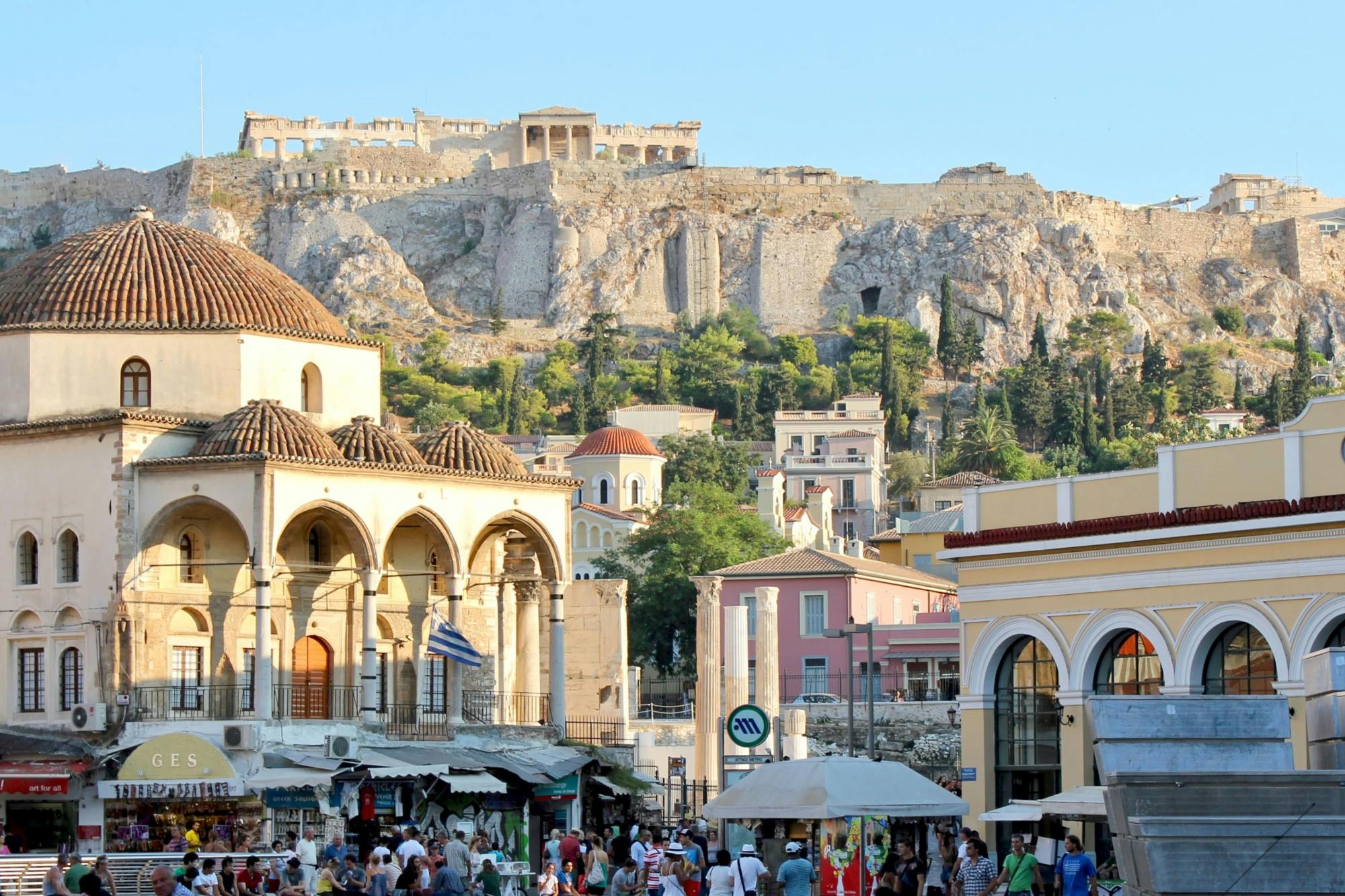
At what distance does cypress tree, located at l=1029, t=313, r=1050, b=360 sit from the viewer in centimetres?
13250

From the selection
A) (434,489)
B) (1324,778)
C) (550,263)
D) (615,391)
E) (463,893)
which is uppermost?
(550,263)

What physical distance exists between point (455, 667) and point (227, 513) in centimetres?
578

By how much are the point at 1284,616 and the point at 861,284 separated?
11776cm

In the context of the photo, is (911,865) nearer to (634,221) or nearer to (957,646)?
(957,646)

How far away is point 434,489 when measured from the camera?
147 feet

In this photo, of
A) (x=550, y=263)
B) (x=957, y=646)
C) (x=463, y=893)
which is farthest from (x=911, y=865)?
(x=550, y=263)

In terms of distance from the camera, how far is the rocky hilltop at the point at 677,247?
145125 millimetres

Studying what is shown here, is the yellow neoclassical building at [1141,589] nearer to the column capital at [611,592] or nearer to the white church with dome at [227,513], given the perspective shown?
the white church with dome at [227,513]

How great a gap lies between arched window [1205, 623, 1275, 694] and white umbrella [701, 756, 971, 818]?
7.24 meters

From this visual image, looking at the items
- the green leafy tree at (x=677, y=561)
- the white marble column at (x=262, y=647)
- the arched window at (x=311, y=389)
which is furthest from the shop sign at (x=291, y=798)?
the green leafy tree at (x=677, y=561)

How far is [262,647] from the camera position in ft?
136

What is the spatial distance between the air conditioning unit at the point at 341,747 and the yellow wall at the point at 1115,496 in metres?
13.0

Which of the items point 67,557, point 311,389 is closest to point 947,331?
point 311,389

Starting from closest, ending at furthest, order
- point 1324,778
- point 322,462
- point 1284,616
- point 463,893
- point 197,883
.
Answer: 1. point 1324,778
2. point 197,883
3. point 463,893
4. point 1284,616
5. point 322,462
